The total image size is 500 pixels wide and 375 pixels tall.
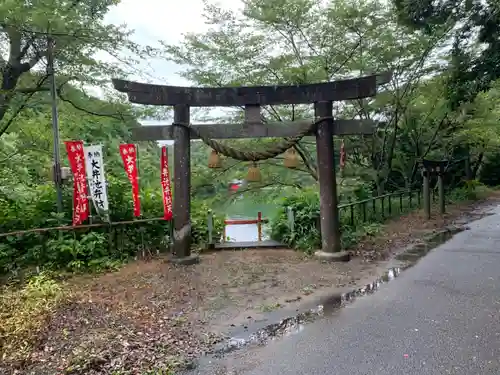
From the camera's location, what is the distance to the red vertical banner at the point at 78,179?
7008 millimetres

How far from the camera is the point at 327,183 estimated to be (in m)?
7.61

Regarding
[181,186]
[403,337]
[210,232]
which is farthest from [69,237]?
[403,337]

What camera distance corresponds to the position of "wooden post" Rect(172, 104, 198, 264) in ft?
24.4

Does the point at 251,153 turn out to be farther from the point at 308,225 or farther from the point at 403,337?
the point at 403,337

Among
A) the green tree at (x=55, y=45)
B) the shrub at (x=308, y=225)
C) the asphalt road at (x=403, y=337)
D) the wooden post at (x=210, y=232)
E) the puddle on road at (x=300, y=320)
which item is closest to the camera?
the asphalt road at (x=403, y=337)

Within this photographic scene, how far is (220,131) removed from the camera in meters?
7.66

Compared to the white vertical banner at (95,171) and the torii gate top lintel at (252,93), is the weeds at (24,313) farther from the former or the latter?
the torii gate top lintel at (252,93)

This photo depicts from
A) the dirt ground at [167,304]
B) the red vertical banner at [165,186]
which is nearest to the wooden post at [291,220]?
the dirt ground at [167,304]

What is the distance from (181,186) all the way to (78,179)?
1.82m

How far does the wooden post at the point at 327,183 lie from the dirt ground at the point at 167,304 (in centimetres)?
47

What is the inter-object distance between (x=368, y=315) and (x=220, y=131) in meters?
4.39

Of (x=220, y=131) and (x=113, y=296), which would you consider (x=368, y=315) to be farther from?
(x=220, y=131)

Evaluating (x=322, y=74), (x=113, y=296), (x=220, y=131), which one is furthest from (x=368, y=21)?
(x=113, y=296)

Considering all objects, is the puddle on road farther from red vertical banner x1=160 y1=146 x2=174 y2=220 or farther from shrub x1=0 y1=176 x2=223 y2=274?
red vertical banner x1=160 y1=146 x2=174 y2=220
